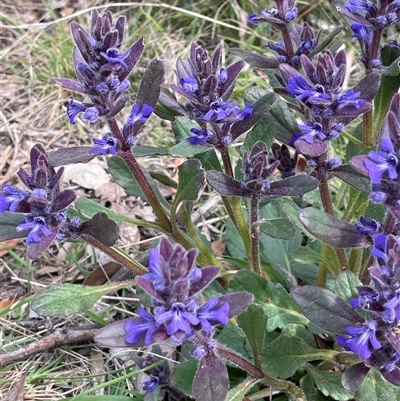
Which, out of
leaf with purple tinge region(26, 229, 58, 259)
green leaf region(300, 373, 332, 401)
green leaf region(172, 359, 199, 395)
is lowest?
green leaf region(300, 373, 332, 401)

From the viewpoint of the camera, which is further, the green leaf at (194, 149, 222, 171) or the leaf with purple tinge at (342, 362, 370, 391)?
the green leaf at (194, 149, 222, 171)

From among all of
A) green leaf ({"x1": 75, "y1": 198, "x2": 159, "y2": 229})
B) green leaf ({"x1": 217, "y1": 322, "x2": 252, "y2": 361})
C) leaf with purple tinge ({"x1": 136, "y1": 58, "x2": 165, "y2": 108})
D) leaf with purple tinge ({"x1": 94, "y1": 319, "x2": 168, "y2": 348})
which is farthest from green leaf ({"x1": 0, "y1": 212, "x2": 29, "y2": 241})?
green leaf ({"x1": 217, "y1": 322, "x2": 252, "y2": 361})

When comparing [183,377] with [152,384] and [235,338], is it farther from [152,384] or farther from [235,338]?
[235,338]

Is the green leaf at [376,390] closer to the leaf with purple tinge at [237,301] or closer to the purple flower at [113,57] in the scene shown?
the leaf with purple tinge at [237,301]

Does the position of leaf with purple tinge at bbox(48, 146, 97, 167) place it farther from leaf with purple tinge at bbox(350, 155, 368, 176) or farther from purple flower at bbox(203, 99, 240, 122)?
leaf with purple tinge at bbox(350, 155, 368, 176)

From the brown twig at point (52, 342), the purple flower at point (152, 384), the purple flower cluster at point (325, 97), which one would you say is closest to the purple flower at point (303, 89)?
the purple flower cluster at point (325, 97)

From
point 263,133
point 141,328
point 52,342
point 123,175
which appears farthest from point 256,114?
point 52,342
